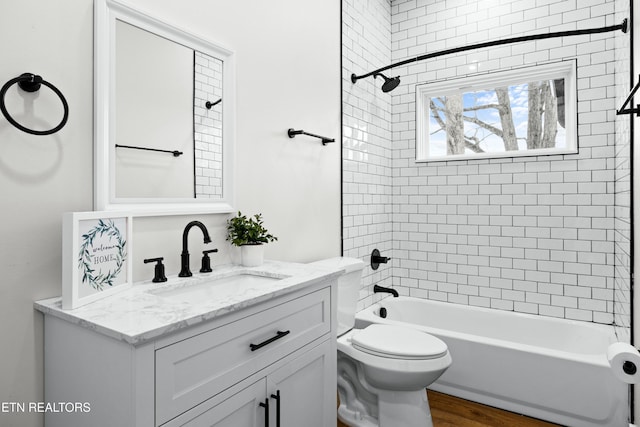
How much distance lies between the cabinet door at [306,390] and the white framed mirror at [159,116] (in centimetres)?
77

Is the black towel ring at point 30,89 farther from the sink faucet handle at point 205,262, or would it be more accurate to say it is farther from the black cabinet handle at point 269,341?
the black cabinet handle at point 269,341

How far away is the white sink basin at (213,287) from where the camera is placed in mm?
1402

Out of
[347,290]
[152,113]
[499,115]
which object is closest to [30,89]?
[152,113]

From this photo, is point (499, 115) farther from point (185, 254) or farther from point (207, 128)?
point (185, 254)

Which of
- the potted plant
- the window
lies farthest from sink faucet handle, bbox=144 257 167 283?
the window

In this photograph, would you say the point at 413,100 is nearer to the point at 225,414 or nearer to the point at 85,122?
the point at 85,122

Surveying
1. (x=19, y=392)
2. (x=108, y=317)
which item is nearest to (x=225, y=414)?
(x=108, y=317)

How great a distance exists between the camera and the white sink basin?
1402 millimetres

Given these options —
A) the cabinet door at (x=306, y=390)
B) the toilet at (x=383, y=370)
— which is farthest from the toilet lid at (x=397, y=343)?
the cabinet door at (x=306, y=390)

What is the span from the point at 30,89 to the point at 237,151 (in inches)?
33.5

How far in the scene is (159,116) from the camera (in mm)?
1549

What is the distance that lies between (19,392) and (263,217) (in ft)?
3.90

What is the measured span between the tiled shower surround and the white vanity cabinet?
4.57ft

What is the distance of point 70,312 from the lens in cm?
105
